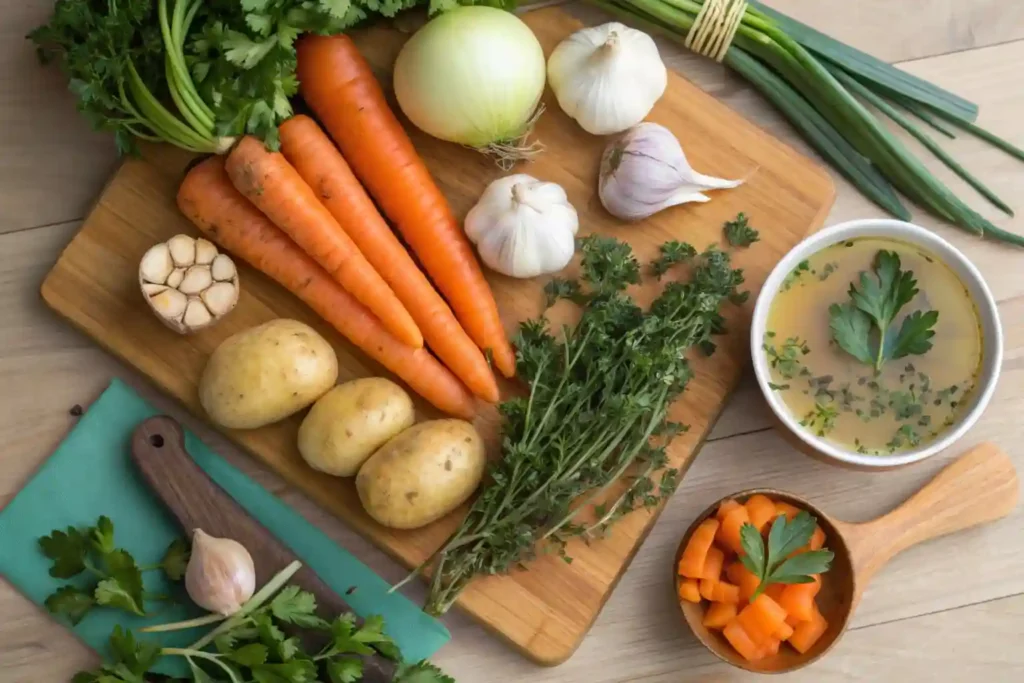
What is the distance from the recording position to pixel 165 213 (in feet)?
4.37

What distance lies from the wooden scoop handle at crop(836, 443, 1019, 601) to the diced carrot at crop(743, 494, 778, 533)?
12cm

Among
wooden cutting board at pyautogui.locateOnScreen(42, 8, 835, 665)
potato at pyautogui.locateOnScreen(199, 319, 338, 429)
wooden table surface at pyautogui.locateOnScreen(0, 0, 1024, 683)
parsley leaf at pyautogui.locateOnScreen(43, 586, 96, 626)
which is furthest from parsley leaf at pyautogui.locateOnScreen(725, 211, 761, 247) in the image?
parsley leaf at pyautogui.locateOnScreen(43, 586, 96, 626)

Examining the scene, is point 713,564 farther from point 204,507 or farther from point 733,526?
point 204,507

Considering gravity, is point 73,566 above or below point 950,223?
below

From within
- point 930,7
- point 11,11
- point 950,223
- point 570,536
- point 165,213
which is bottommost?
point 570,536

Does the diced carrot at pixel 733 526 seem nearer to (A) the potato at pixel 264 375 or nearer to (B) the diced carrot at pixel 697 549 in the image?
(B) the diced carrot at pixel 697 549

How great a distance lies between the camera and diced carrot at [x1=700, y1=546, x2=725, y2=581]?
1.24m

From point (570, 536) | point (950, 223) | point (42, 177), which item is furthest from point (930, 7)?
point (42, 177)

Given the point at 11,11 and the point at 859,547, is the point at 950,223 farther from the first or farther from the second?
the point at 11,11

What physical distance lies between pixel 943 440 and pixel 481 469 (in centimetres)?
57

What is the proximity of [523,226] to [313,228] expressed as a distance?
285 mm

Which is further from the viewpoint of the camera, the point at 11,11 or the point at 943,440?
the point at 11,11

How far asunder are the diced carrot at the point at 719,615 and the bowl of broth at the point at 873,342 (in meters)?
0.23

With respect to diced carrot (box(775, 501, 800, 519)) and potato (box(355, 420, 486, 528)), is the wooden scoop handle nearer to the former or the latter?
diced carrot (box(775, 501, 800, 519))
